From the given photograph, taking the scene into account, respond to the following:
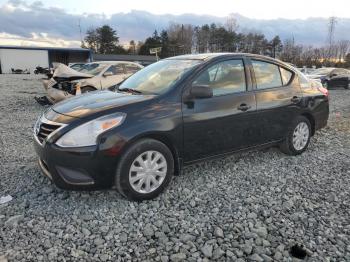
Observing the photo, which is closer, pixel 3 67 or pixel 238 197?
pixel 238 197

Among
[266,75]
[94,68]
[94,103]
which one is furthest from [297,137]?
[94,68]

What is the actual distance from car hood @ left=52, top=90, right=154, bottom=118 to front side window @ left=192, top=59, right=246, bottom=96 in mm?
814

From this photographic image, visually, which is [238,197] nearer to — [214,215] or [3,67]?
[214,215]

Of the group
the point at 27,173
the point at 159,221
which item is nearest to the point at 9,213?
the point at 27,173

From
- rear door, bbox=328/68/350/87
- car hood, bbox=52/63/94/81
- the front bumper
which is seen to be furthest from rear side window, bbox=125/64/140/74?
rear door, bbox=328/68/350/87

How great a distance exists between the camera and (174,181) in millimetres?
4473

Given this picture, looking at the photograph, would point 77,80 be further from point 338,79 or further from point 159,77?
point 338,79

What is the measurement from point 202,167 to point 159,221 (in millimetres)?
1637

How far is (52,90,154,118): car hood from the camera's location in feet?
12.4

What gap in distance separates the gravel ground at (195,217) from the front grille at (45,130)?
2.22ft

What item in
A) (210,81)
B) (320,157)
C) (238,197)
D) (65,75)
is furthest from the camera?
(65,75)

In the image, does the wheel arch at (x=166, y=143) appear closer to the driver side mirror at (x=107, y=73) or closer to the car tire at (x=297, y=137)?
the car tire at (x=297, y=137)

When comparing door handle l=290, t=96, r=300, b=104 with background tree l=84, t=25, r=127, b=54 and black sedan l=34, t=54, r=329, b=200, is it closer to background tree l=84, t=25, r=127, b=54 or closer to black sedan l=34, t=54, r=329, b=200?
black sedan l=34, t=54, r=329, b=200

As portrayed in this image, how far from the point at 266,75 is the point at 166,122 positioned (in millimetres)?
2049
